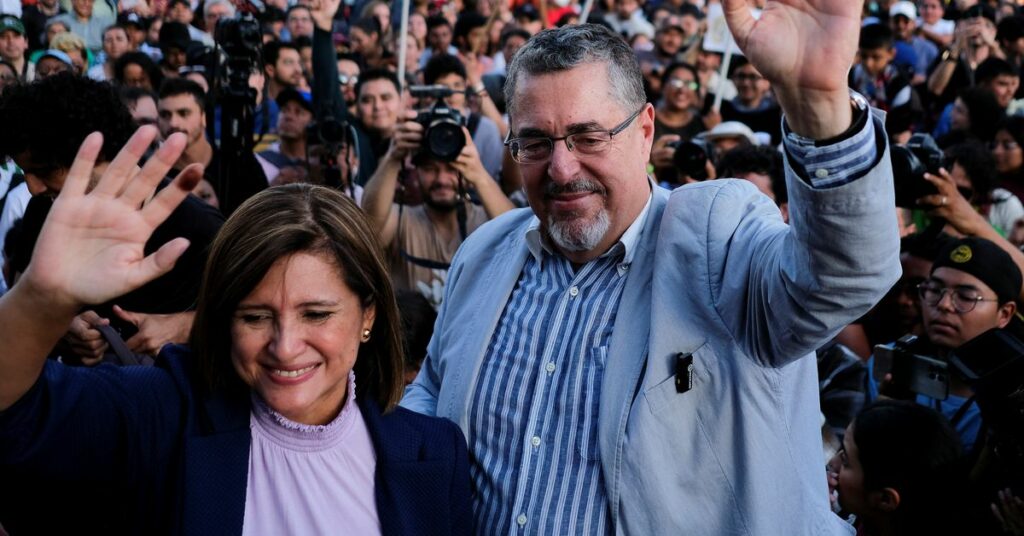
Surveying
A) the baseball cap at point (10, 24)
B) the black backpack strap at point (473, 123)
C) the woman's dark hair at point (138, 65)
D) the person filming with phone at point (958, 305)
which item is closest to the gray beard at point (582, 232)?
the person filming with phone at point (958, 305)

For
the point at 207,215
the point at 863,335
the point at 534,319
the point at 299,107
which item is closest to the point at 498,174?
the point at 299,107

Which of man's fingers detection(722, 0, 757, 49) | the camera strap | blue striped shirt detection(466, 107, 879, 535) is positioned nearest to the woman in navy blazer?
blue striped shirt detection(466, 107, 879, 535)

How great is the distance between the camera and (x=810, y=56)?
5.94ft

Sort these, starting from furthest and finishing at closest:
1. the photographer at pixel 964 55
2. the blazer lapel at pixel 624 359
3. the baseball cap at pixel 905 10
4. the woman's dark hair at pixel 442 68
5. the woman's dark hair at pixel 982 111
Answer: the baseball cap at pixel 905 10, the photographer at pixel 964 55, the woman's dark hair at pixel 982 111, the woman's dark hair at pixel 442 68, the blazer lapel at pixel 624 359

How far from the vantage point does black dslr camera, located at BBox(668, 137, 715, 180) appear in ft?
17.9

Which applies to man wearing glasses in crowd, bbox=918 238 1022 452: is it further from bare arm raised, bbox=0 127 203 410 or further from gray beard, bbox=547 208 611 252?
bare arm raised, bbox=0 127 203 410

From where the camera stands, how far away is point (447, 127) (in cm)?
480

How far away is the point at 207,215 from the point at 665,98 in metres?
5.47

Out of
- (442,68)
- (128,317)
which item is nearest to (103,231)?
(128,317)

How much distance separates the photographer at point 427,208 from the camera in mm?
4914

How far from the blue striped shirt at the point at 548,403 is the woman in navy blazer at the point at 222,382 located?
0.12 m

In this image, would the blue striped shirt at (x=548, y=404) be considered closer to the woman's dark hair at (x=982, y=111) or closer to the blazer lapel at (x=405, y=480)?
the blazer lapel at (x=405, y=480)

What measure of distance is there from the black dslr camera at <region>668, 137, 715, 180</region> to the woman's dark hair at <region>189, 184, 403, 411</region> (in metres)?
3.35

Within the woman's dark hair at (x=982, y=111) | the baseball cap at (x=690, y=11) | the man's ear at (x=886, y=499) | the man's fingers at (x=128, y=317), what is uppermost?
the baseball cap at (x=690, y=11)
